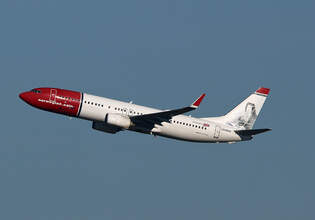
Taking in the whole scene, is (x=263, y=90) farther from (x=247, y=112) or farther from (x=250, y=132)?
(x=250, y=132)

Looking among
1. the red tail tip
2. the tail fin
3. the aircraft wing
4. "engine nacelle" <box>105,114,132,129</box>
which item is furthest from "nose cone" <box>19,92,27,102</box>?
the red tail tip

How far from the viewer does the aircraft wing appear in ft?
254

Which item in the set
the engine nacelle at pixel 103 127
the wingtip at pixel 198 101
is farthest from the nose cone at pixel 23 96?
the wingtip at pixel 198 101

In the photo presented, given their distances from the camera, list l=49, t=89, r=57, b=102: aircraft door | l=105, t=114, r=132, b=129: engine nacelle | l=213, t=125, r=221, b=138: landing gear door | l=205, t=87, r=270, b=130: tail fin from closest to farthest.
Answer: l=105, t=114, r=132, b=129: engine nacelle
l=49, t=89, r=57, b=102: aircraft door
l=213, t=125, r=221, b=138: landing gear door
l=205, t=87, r=270, b=130: tail fin

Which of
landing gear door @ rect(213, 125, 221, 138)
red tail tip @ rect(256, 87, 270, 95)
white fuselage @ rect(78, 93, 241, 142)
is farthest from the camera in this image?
red tail tip @ rect(256, 87, 270, 95)

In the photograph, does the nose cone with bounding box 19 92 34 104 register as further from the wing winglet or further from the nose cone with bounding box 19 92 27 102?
the wing winglet

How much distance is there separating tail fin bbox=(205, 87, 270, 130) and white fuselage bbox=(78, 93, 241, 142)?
2.55 meters

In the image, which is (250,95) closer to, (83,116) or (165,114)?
(165,114)

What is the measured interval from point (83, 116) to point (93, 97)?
2522 millimetres

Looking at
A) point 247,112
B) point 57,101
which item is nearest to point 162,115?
point 57,101

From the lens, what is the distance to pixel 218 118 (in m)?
89.3

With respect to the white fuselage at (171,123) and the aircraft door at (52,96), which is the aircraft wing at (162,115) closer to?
the white fuselage at (171,123)

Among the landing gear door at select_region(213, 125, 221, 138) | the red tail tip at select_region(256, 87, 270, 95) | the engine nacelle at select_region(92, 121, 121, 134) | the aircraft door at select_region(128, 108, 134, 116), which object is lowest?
the engine nacelle at select_region(92, 121, 121, 134)

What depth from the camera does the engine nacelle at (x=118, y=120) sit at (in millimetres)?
79438
